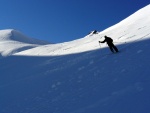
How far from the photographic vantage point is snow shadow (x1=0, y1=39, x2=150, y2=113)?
1277cm

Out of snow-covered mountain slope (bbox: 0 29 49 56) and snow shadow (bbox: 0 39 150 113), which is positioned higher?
snow-covered mountain slope (bbox: 0 29 49 56)

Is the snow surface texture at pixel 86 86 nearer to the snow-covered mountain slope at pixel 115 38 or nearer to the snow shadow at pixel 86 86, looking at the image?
the snow shadow at pixel 86 86

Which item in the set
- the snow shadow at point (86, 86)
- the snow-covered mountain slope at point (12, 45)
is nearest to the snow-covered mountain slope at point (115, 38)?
the snow shadow at point (86, 86)

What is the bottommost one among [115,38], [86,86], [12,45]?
[86,86]

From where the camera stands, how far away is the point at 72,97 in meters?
15.3

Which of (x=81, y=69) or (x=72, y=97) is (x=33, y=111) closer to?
(x=72, y=97)

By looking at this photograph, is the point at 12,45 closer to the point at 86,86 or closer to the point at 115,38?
the point at 115,38

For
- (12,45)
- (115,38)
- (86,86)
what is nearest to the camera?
(86,86)

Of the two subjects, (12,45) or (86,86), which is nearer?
(86,86)

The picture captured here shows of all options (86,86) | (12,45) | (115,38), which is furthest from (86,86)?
(12,45)

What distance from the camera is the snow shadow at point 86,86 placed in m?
12.8

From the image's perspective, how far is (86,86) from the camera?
53.7 feet

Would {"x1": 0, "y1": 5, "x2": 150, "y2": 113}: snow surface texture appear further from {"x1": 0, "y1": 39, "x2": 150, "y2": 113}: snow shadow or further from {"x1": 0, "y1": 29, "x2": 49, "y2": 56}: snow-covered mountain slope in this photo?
{"x1": 0, "y1": 29, "x2": 49, "y2": 56}: snow-covered mountain slope

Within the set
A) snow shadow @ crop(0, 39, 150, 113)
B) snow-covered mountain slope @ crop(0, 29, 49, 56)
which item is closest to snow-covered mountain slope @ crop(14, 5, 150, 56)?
snow shadow @ crop(0, 39, 150, 113)
